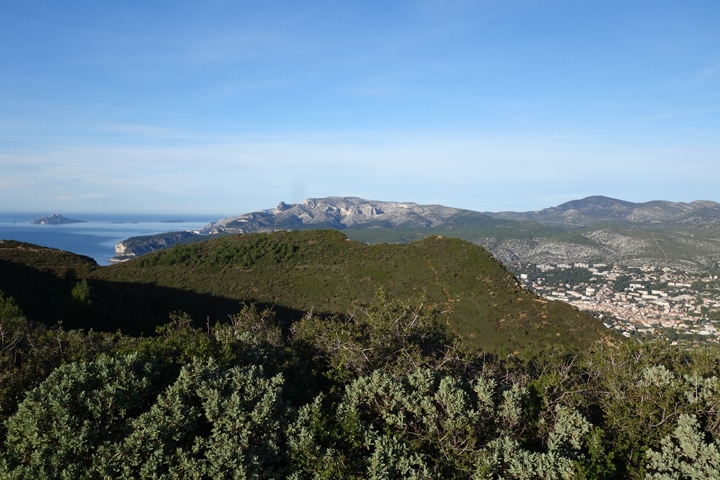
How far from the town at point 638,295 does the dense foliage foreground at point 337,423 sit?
46.4 metres

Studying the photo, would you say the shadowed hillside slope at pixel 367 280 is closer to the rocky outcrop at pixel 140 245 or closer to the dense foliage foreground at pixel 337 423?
the dense foliage foreground at pixel 337 423

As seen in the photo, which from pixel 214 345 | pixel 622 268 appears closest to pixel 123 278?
pixel 214 345

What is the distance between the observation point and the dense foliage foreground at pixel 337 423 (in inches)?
347

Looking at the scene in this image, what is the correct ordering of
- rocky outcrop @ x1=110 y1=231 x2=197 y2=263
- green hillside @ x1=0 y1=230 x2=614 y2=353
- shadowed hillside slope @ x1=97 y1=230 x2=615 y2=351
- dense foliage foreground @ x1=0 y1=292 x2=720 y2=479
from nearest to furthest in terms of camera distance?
1. dense foliage foreground @ x1=0 y1=292 x2=720 y2=479
2. green hillside @ x1=0 y1=230 x2=614 y2=353
3. shadowed hillside slope @ x1=97 y1=230 x2=615 y2=351
4. rocky outcrop @ x1=110 y1=231 x2=197 y2=263

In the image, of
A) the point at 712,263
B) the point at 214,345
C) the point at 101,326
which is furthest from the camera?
the point at 712,263

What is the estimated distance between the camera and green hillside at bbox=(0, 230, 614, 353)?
36.1m

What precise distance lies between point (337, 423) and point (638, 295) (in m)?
113

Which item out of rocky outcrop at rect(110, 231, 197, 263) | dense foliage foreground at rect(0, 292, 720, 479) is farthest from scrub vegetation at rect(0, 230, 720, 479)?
rocky outcrop at rect(110, 231, 197, 263)

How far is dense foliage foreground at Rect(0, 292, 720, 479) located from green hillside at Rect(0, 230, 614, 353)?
17.7 meters

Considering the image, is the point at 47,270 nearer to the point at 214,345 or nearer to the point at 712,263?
the point at 214,345

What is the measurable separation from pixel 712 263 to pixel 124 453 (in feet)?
542

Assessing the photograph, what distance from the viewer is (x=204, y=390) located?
1027 cm

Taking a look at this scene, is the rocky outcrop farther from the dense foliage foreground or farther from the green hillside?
the dense foliage foreground

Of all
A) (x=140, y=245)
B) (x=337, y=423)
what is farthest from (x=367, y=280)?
(x=140, y=245)
